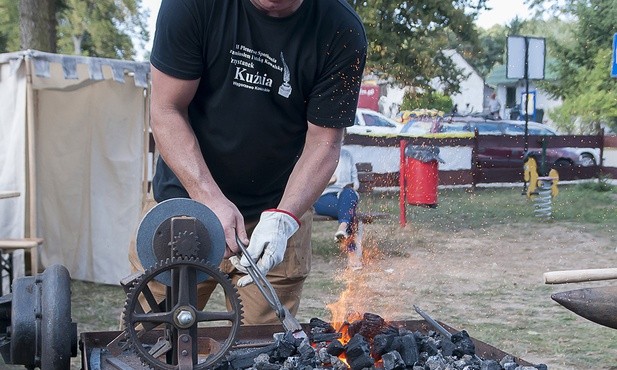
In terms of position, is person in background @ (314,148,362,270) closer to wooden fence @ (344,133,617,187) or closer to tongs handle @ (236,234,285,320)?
tongs handle @ (236,234,285,320)

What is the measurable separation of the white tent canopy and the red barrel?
5.98 metres

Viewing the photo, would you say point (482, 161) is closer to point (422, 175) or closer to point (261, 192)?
point (422, 175)

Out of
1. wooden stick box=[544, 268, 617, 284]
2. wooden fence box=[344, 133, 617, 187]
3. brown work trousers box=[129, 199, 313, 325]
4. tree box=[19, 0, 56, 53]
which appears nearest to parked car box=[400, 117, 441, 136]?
wooden fence box=[344, 133, 617, 187]

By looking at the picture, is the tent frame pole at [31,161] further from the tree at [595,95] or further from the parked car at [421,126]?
the tree at [595,95]

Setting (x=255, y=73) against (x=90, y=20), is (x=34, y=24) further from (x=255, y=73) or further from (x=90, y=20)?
(x=255, y=73)

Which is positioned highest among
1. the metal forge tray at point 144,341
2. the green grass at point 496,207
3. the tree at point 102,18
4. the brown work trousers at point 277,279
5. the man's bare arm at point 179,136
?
the tree at point 102,18

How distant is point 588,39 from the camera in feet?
92.2

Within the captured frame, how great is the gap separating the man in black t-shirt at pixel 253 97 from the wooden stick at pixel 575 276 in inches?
33.8

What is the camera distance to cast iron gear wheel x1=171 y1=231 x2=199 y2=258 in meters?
2.28

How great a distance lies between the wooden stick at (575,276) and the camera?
9.39 ft

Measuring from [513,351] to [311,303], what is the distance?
2.06 m

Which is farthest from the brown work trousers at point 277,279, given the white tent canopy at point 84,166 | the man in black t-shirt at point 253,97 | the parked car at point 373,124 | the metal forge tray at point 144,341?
the parked car at point 373,124

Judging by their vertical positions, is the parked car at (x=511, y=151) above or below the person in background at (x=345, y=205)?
above

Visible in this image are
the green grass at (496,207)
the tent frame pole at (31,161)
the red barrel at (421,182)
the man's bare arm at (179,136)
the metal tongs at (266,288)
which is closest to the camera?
the metal tongs at (266,288)
